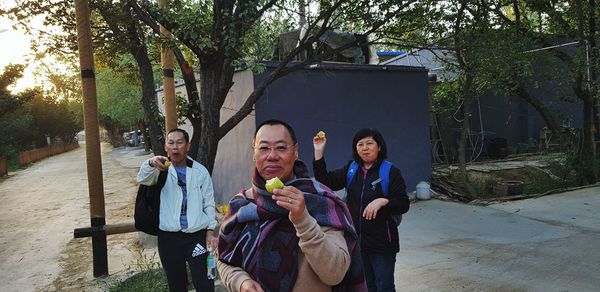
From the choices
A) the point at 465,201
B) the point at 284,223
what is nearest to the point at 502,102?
the point at 465,201

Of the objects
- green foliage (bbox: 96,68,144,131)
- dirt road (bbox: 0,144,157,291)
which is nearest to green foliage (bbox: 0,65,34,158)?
green foliage (bbox: 96,68,144,131)

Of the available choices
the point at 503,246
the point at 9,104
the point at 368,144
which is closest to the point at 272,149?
the point at 368,144

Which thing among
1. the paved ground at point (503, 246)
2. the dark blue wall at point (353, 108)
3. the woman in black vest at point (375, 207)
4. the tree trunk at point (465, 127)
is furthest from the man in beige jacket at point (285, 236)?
the tree trunk at point (465, 127)

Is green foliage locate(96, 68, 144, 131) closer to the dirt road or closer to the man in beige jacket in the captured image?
the dirt road

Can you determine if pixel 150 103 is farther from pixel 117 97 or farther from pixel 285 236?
pixel 117 97

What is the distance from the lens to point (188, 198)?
345 centimetres

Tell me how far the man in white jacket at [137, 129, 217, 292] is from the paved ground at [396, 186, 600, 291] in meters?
2.21

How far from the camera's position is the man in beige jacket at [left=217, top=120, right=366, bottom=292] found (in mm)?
1575

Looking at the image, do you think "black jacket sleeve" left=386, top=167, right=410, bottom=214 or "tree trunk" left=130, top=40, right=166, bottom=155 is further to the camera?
"tree trunk" left=130, top=40, right=166, bottom=155

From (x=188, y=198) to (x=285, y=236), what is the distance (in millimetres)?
1967

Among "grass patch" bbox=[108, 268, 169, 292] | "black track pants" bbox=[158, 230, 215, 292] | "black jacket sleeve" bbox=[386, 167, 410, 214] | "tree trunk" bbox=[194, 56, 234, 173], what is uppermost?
"tree trunk" bbox=[194, 56, 234, 173]

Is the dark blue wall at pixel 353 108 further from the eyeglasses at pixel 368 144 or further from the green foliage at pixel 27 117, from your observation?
the green foliage at pixel 27 117

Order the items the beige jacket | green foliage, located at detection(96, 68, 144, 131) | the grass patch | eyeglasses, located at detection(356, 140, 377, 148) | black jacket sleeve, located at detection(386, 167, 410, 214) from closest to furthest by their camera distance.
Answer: the beige jacket, black jacket sleeve, located at detection(386, 167, 410, 214), eyeglasses, located at detection(356, 140, 377, 148), the grass patch, green foliage, located at detection(96, 68, 144, 131)

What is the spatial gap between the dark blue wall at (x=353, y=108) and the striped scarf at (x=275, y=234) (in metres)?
6.21
